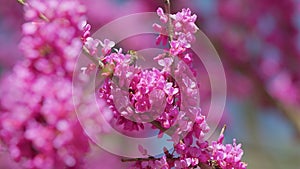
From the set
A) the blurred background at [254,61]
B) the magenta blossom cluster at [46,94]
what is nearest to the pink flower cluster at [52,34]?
the magenta blossom cluster at [46,94]

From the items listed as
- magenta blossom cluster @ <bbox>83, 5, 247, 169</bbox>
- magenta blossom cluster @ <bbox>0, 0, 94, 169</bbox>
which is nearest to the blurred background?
magenta blossom cluster @ <bbox>0, 0, 94, 169</bbox>

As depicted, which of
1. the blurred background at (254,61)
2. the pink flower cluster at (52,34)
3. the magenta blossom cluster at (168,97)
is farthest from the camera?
the blurred background at (254,61)

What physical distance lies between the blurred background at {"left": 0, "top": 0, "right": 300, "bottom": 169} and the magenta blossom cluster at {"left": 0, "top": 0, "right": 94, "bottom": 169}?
143 centimetres

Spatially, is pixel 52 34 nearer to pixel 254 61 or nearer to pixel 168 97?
pixel 168 97

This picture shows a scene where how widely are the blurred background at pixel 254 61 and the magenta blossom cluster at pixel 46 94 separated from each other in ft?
4.70

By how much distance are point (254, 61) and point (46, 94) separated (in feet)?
5.49

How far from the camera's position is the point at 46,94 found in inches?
52.0

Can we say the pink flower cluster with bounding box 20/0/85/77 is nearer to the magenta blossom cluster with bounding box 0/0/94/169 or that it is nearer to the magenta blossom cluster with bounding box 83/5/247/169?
the magenta blossom cluster with bounding box 0/0/94/169

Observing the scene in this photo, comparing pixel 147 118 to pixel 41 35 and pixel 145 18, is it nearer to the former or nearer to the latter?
pixel 41 35

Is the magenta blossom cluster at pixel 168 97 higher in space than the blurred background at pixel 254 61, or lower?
lower

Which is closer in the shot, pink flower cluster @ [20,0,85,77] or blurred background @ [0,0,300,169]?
pink flower cluster @ [20,0,85,77]

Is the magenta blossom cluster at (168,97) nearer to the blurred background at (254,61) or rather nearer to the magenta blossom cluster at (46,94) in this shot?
the magenta blossom cluster at (46,94)

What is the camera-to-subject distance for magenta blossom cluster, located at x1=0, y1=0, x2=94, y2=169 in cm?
121

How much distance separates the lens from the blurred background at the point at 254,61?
2.79 meters
